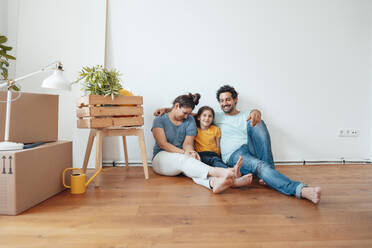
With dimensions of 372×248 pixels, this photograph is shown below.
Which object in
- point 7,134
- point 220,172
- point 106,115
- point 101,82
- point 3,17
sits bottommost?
point 220,172

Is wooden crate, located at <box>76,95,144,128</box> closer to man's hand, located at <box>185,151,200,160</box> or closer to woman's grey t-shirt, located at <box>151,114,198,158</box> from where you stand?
woman's grey t-shirt, located at <box>151,114,198,158</box>

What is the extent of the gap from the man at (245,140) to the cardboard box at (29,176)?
995mm

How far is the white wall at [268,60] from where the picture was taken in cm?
256

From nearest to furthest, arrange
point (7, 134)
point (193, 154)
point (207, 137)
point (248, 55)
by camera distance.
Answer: point (7, 134)
point (193, 154)
point (207, 137)
point (248, 55)

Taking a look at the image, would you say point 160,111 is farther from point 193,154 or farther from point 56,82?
point 56,82

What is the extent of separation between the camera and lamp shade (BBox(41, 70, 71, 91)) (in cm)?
140

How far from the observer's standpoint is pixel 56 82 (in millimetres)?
1409

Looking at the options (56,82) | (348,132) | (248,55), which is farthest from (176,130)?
(348,132)

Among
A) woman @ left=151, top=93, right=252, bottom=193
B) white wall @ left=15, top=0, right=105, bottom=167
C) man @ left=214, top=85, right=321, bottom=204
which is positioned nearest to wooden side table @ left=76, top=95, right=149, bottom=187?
woman @ left=151, top=93, right=252, bottom=193

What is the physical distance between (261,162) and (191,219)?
81 centimetres

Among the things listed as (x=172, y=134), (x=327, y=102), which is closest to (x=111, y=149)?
(x=172, y=134)

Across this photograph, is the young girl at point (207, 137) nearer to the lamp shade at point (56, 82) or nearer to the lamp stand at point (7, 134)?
the lamp shade at point (56, 82)

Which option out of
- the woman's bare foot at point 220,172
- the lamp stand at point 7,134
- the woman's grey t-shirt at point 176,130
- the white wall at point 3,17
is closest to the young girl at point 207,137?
the woman's grey t-shirt at point 176,130

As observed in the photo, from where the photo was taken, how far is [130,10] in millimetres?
2539
